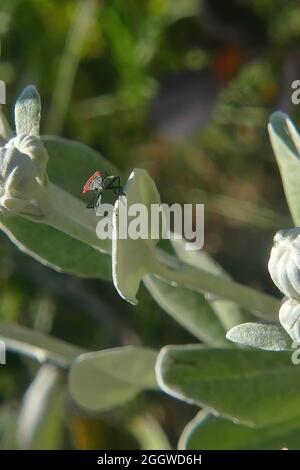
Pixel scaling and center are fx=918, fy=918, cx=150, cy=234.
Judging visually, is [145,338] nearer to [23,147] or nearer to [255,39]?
[255,39]

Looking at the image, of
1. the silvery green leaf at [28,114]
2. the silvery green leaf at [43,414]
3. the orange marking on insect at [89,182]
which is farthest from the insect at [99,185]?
the silvery green leaf at [43,414]

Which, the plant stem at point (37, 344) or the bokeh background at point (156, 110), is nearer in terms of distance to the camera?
the plant stem at point (37, 344)

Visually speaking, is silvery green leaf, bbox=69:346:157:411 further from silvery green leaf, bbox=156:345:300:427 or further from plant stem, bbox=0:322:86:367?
silvery green leaf, bbox=156:345:300:427

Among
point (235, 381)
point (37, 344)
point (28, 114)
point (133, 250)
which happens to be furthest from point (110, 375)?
point (28, 114)

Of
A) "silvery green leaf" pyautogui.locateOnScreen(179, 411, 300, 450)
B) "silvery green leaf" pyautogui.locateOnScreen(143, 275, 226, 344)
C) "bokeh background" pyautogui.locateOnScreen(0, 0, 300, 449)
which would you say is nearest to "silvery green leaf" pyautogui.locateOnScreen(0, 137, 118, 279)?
"silvery green leaf" pyautogui.locateOnScreen(143, 275, 226, 344)

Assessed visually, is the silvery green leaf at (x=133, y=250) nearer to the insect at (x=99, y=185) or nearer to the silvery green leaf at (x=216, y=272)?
the insect at (x=99, y=185)

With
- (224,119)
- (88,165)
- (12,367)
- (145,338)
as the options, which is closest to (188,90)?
(224,119)

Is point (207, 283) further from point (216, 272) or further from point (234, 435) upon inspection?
point (234, 435)
